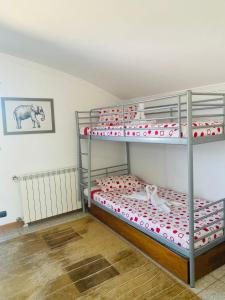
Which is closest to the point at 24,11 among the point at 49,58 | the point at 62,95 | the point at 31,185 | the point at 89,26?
the point at 89,26

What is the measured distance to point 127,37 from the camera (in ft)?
7.22

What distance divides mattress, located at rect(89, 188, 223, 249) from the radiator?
0.48m

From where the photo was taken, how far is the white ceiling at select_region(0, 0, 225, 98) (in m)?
1.77

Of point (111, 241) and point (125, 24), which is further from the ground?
point (125, 24)

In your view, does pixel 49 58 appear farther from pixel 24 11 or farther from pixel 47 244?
pixel 47 244

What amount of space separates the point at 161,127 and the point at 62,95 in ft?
6.27

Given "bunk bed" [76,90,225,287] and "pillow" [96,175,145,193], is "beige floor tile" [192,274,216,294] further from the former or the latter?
"pillow" [96,175,145,193]

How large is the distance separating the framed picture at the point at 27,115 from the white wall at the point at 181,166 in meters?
1.54

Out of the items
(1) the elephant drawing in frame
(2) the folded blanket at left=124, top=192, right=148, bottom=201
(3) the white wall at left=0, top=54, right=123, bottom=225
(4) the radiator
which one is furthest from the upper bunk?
(2) the folded blanket at left=124, top=192, right=148, bottom=201

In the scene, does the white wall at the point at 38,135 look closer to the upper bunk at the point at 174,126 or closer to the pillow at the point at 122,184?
the upper bunk at the point at 174,126

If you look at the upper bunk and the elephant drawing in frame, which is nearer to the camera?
the upper bunk

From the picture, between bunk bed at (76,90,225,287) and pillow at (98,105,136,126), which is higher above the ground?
pillow at (98,105,136,126)

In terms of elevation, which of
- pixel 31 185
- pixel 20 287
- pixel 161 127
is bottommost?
pixel 20 287

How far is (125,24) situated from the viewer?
200 cm
